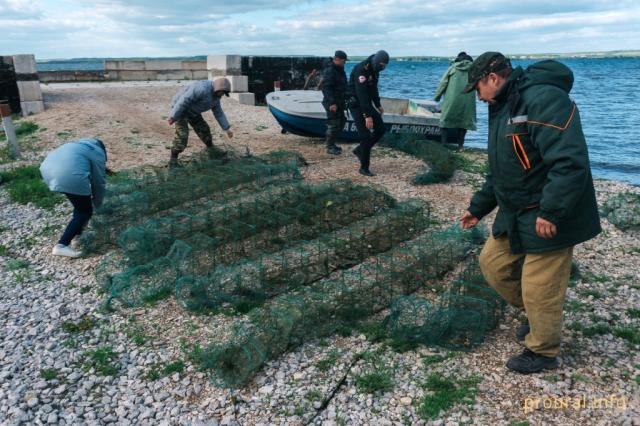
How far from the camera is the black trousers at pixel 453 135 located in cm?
1168

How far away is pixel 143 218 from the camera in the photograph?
7152 mm

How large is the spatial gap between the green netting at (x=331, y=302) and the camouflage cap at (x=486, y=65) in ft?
7.60

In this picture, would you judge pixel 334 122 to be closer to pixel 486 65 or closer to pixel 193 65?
pixel 486 65

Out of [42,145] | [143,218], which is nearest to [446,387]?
[143,218]

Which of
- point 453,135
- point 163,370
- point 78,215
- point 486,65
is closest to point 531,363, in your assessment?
point 486,65

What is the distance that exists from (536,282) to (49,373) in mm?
3829

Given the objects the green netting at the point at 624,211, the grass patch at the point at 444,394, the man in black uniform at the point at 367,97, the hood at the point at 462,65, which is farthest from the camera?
the hood at the point at 462,65

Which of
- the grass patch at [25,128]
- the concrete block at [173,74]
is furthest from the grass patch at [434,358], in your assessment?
the concrete block at [173,74]

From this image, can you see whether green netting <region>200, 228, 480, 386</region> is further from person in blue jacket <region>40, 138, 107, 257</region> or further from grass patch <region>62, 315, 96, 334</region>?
person in blue jacket <region>40, 138, 107, 257</region>

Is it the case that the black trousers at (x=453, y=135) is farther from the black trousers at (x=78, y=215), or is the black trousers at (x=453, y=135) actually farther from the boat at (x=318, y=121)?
the black trousers at (x=78, y=215)

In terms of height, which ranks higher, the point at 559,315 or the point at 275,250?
the point at 559,315

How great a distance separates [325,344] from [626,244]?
15.0ft

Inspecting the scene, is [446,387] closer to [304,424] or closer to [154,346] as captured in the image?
[304,424]

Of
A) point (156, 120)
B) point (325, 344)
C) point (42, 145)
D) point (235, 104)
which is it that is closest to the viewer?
Answer: point (325, 344)
